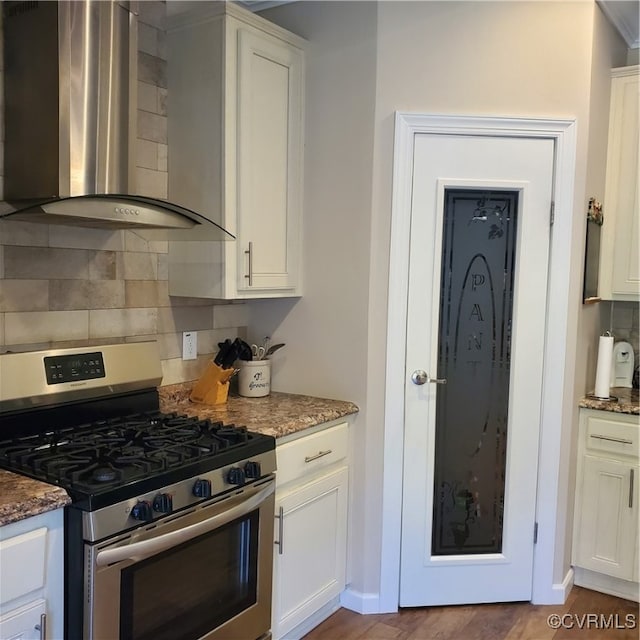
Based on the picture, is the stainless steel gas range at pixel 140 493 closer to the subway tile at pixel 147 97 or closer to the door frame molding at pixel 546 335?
the door frame molding at pixel 546 335

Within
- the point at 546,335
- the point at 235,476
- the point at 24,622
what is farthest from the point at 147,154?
the point at 546,335

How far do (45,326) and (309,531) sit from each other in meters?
1.24

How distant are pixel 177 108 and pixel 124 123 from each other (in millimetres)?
493

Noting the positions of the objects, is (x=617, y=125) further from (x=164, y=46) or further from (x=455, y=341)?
(x=164, y=46)

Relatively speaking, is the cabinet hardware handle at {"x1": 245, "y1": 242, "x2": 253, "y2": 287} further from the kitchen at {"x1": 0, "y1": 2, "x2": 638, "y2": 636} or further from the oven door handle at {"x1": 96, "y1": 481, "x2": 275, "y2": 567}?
the oven door handle at {"x1": 96, "y1": 481, "x2": 275, "y2": 567}

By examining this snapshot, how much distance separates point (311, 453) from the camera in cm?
246

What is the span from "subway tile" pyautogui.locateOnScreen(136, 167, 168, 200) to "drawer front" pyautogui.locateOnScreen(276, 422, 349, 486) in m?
1.14

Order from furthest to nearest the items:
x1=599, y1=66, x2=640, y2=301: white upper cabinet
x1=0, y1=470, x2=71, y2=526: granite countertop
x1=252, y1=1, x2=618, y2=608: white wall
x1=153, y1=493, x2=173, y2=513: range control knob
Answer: x1=599, y1=66, x2=640, y2=301: white upper cabinet < x1=252, y1=1, x2=618, y2=608: white wall < x1=153, y1=493, x2=173, y2=513: range control knob < x1=0, y1=470, x2=71, y2=526: granite countertop

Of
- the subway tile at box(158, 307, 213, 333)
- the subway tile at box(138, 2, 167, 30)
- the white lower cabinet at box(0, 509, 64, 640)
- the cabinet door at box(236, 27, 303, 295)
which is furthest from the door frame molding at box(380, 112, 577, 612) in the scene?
the white lower cabinet at box(0, 509, 64, 640)

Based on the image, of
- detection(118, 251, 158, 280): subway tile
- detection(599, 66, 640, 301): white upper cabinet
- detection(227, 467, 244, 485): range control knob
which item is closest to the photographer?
detection(227, 467, 244, 485): range control knob

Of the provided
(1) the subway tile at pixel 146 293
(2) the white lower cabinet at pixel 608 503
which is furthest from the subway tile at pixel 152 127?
(2) the white lower cabinet at pixel 608 503

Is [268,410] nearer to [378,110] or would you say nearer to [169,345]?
[169,345]

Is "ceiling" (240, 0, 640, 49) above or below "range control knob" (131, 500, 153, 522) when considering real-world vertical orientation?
above

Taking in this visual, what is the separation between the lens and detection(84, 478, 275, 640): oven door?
166cm
